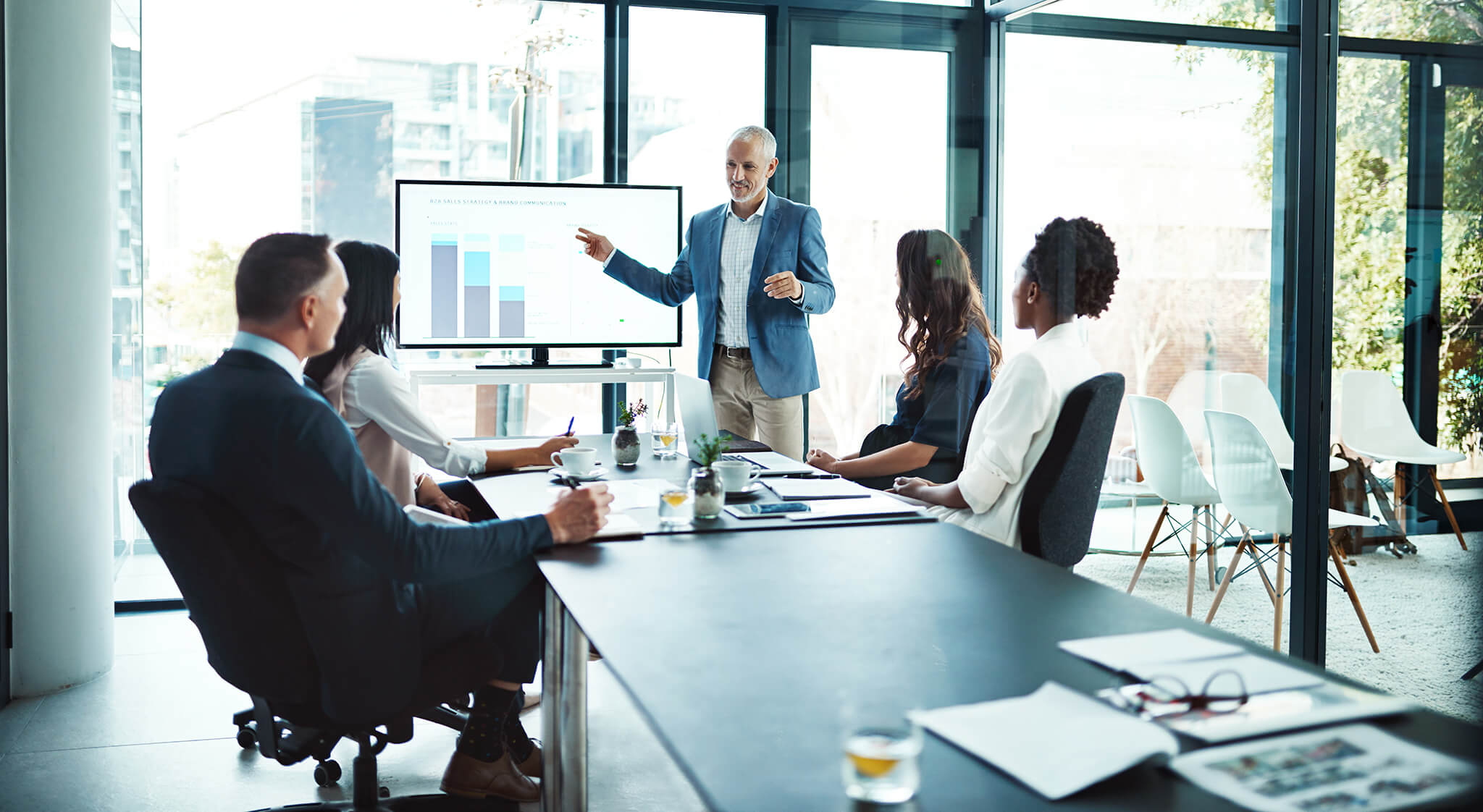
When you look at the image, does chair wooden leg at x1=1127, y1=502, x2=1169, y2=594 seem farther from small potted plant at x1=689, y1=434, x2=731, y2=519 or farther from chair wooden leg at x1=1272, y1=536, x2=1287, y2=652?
small potted plant at x1=689, y1=434, x2=731, y2=519

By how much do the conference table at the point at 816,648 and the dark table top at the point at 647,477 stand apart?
0.10ft

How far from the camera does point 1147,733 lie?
110 centimetres

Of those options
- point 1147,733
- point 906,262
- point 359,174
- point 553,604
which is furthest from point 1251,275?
point 359,174

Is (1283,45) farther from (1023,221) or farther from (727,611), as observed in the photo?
(727,611)

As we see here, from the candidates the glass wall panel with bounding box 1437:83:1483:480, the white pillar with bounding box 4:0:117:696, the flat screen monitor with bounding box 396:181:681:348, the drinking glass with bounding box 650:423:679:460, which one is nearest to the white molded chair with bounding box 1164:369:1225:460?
the glass wall panel with bounding box 1437:83:1483:480

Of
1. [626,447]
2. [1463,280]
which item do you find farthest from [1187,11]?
[626,447]

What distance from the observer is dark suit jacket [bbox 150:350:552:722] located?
1.75m

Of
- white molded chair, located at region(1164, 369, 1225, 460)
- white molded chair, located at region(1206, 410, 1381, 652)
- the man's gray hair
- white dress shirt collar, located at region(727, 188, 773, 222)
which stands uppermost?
the man's gray hair

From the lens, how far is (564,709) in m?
2.01

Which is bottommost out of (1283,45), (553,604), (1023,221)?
(553,604)

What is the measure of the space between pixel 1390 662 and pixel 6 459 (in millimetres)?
4107

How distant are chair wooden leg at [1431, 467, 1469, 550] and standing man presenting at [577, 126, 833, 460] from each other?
2.06 m

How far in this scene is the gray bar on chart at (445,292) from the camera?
4.42 meters

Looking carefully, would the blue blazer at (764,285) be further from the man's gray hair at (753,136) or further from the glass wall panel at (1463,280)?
the glass wall panel at (1463,280)
